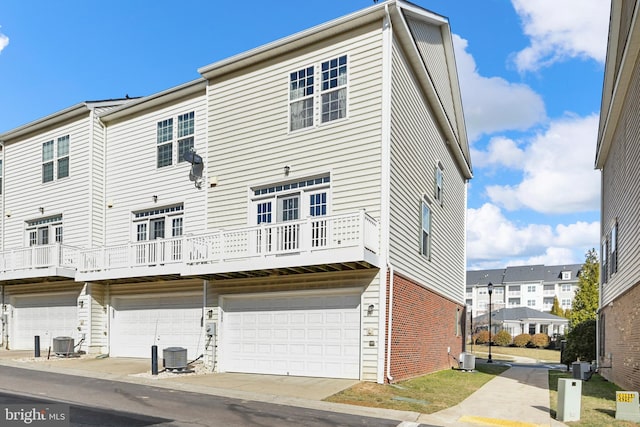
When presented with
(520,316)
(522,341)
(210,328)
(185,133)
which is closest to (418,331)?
(210,328)

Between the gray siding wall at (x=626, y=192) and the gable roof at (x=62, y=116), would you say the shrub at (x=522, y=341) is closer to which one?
the gray siding wall at (x=626, y=192)

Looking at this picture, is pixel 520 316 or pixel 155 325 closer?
pixel 155 325

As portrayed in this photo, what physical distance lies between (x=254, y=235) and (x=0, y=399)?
707 cm

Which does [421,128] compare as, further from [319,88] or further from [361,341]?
[361,341]

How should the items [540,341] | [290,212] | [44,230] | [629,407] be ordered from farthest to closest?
[540,341], [44,230], [290,212], [629,407]

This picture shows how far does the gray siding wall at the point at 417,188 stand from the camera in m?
15.5

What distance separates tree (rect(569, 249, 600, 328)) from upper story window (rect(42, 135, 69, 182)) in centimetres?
3683

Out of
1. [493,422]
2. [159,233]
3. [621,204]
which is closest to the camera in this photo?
[493,422]

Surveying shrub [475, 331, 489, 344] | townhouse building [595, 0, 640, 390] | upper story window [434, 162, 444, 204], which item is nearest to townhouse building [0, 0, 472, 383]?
upper story window [434, 162, 444, 204]

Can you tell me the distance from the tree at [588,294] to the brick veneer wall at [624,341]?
22.4 metres

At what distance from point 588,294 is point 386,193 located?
112ft

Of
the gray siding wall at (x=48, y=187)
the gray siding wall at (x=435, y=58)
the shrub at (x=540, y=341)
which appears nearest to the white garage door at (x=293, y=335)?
the gray siding wall at (x=48, y=187)

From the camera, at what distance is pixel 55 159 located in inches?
906

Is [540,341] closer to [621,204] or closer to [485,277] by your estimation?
[621,204]
